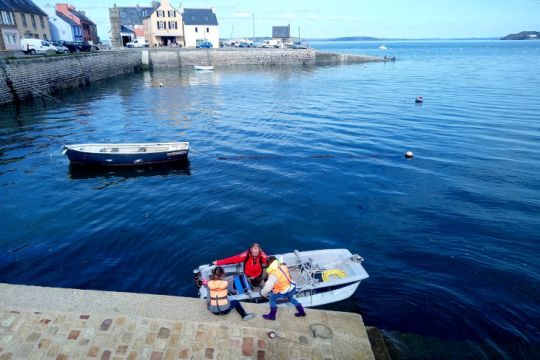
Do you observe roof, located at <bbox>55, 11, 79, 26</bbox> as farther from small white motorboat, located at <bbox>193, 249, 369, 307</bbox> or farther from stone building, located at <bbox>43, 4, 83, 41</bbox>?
small white motorboat, located at <bbox>193, 249, 369, 307</bbox>

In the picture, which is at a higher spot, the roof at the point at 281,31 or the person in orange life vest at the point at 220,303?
the roof at the point at 281,31

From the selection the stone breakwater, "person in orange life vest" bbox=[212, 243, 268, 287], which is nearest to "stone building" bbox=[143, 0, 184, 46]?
the stone breakwater

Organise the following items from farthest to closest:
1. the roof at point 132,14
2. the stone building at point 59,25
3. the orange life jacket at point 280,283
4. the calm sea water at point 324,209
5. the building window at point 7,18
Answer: the roof at point 132,14 → the stone building at point 59,25 → the building window at point 7,18 → the calm sea water at point 324,209 → the orange life jacket at point 280,283

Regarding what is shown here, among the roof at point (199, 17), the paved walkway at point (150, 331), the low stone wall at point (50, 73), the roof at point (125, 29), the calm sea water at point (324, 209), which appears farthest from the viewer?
the roof at point (125, 29)

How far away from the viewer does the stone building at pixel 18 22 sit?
59.4m

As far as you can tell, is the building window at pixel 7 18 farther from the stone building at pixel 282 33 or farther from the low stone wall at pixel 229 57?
the stone building at pixel 282 33

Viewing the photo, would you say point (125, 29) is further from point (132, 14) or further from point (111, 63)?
point (111, 63)

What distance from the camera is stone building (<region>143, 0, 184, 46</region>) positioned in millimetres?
99562

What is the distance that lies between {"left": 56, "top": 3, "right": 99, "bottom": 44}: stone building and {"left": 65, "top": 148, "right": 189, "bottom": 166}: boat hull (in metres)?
87.2

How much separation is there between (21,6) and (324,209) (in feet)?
248

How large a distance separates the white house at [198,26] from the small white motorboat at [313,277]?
105490 millimetres

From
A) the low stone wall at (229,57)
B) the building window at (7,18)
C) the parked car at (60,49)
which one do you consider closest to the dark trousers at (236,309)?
the parked car at (60,49)

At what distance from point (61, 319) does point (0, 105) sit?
41.9m

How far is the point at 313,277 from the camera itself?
1272 centimetres
